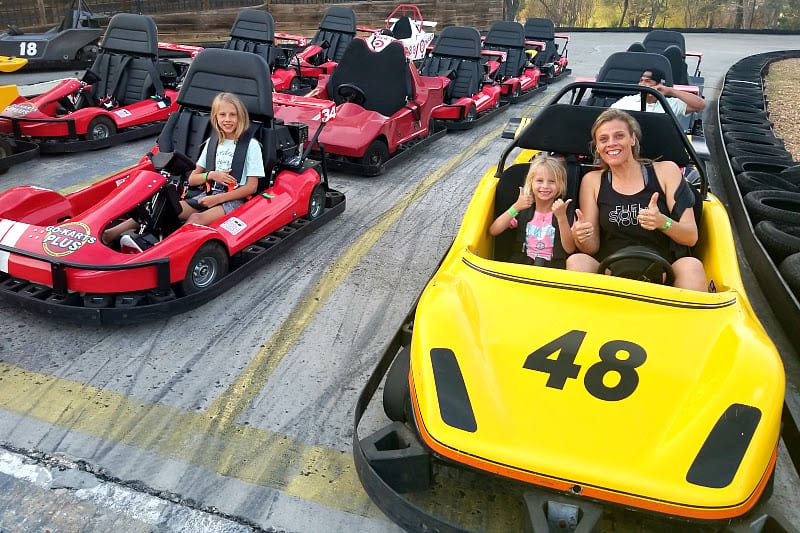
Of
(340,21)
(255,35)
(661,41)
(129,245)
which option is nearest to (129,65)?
(255,35)

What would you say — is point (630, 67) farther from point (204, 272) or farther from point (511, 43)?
point (511, 43)

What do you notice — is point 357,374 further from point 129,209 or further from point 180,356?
point 129,209

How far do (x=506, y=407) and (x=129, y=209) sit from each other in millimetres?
2488

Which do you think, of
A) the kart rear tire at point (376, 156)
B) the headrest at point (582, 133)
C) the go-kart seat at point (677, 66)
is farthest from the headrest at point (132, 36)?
the go-kart seat at point (677, 66)

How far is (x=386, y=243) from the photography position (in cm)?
451

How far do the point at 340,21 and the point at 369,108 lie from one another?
15.5ft

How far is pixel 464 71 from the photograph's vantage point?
857 centimetres

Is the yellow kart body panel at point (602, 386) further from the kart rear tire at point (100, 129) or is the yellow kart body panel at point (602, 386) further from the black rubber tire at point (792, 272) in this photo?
the kart rear tire at point (100, 129)

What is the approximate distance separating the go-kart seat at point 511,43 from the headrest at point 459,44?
1651 millimetres

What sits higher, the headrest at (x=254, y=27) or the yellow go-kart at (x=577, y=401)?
the headrest at (x=254, y=27)

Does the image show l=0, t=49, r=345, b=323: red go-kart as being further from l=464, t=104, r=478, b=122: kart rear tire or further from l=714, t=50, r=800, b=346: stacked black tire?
l=464, t=104, r=478, b=122: kart rear tire

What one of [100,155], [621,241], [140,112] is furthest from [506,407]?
[140,112]

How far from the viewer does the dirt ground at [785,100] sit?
8.41 meters

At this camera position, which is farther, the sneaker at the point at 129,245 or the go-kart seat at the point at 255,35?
the go-kart seat at the point at 255,35
